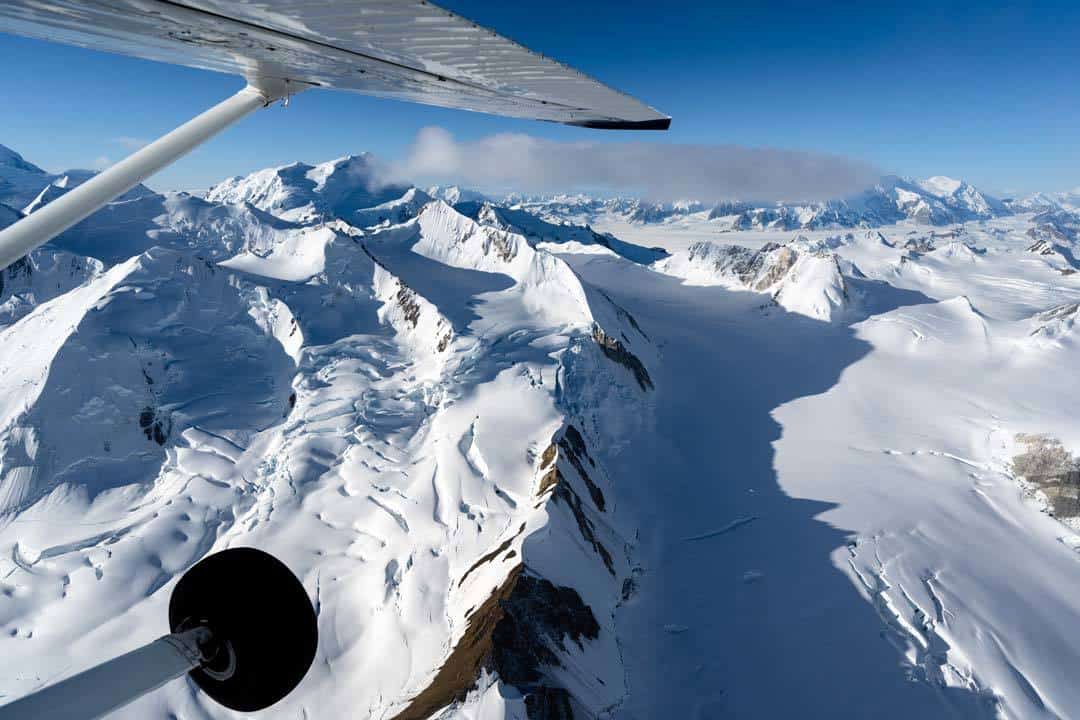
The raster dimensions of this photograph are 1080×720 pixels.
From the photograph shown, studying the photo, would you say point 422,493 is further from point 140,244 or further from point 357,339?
point 140,244

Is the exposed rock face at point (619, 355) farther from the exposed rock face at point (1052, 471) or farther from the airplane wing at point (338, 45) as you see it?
the airplane wing at point (338, 45)

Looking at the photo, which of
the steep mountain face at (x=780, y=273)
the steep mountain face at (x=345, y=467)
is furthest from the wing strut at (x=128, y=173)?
the steep mountain face at (x=780, y=273)

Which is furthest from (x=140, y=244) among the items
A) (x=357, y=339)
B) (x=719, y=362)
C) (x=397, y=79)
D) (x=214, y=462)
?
(x=397, y=79)

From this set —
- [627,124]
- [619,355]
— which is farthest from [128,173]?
[619,355]

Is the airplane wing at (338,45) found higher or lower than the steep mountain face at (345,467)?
higher

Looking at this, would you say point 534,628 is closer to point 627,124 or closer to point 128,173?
point 627,124

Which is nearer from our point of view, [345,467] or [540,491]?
[540,491]

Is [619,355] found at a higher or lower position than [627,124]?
lower
